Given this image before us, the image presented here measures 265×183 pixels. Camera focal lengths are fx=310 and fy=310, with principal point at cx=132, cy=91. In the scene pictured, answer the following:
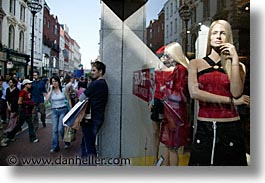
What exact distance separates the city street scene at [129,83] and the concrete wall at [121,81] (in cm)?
1

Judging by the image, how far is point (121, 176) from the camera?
3994 millimetres

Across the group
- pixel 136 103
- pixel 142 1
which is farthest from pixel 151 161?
pixel 142 1

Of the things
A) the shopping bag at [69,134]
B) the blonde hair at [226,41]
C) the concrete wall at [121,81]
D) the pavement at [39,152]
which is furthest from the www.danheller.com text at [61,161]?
the blonde hair at [226,41]

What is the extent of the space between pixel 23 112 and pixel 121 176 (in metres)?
1.48

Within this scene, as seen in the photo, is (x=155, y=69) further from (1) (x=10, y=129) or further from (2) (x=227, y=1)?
(1) (x=10, y=129)

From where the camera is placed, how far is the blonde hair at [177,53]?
12.4ft

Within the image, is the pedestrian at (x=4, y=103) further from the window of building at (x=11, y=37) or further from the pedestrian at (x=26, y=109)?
the window of building at (x=11, y=37)

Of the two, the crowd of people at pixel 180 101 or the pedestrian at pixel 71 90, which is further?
the pedestrian at pixel 71 90

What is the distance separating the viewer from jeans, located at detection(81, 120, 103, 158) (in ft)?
12.8

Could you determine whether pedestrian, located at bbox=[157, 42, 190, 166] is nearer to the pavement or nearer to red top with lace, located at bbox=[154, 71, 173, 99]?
red top with lace, located at bbox=[154, 71, 173, 99]

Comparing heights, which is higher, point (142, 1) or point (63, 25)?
point (142, 1)

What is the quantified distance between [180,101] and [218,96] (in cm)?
45

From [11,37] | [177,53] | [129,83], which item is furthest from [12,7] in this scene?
[177,53]

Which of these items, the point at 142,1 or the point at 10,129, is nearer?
the point at 10,129
